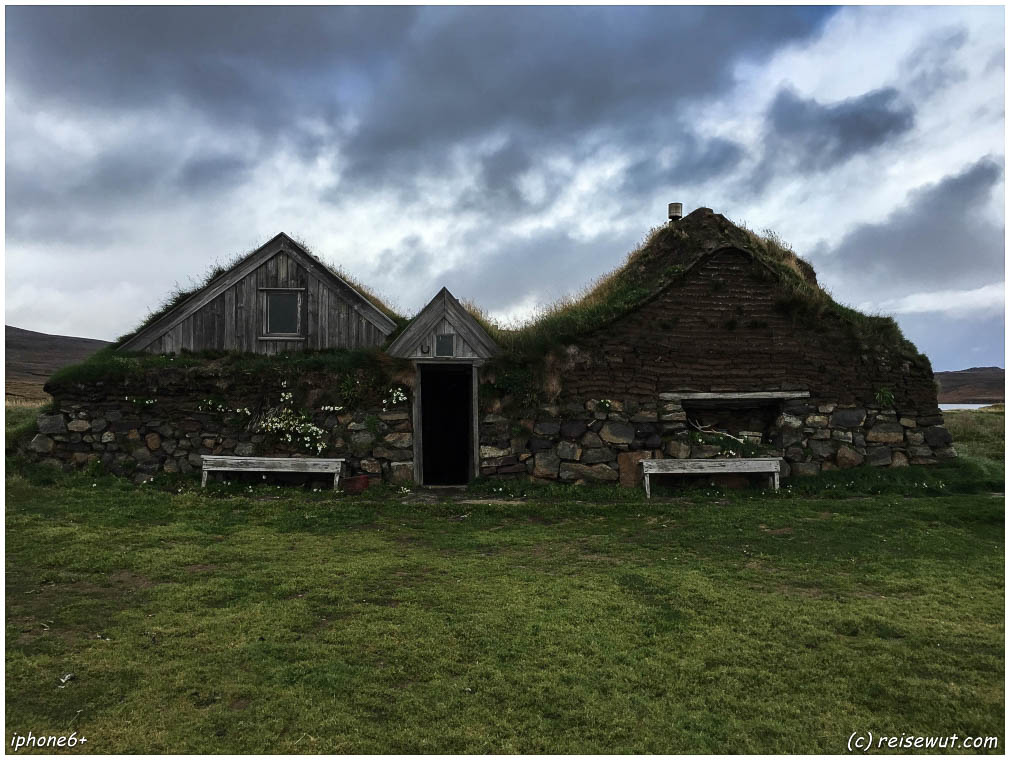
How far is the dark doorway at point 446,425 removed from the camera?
19516 mm

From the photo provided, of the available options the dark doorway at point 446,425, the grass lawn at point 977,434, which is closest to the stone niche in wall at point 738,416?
the grass lawn at point 977,434

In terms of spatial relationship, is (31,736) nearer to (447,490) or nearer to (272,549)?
(272,549)

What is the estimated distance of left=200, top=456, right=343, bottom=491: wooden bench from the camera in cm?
1368

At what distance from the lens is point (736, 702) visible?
15.6 ft

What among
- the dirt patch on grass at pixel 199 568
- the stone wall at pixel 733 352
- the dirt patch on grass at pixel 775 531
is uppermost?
the stone wall at pixel 733 352

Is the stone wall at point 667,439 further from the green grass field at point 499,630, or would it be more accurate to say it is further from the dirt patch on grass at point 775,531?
the dirt patch on grass at point 775,531

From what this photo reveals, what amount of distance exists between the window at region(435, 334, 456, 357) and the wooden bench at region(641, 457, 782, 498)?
17.6ft

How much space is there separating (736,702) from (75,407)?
15.6 metres

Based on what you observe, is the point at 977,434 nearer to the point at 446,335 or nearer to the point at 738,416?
the point at 738,416

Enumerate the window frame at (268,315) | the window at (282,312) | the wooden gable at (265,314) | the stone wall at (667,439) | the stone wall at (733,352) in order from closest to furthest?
the stone wall at (667,439) → the stone wall at (733,352) → the wooden gable at (265,314) → the window frame at (268,315) → the window at (282,312)

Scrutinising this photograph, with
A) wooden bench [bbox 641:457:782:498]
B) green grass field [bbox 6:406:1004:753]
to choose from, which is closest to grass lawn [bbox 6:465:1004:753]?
green grass field [bbox 6:406:1004:753]

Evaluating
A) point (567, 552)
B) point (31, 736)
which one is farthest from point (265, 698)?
point (567, 552)

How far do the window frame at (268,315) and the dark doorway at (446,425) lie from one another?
4377mm

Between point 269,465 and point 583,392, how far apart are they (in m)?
7.38
